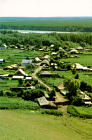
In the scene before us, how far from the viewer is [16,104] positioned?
11.8 metres

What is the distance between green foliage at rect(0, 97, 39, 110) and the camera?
1155cm

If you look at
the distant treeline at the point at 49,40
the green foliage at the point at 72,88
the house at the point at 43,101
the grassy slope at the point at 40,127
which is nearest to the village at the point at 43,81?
the house at the point at 43,101

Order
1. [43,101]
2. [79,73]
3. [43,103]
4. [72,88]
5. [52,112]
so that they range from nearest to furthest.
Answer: [52,112] → [43,103] → [43,101] → [72,88] → [79,73]

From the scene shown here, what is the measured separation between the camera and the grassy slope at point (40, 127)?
8930 mm

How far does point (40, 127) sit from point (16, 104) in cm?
258

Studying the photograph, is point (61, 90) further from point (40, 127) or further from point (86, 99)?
point (40, 127)

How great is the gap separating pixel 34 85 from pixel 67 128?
558 centimetres

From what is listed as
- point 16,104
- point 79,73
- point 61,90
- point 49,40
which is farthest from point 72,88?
point 49,40

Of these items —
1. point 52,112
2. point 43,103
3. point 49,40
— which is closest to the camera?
point 52,112

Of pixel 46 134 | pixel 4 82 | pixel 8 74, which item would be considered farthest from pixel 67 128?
pixel 8 74

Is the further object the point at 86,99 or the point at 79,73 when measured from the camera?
the point at 79,73

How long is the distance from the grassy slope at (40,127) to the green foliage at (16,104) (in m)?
0.44

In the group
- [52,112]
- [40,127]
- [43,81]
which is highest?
[43,81]

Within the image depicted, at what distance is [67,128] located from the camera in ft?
32.0
